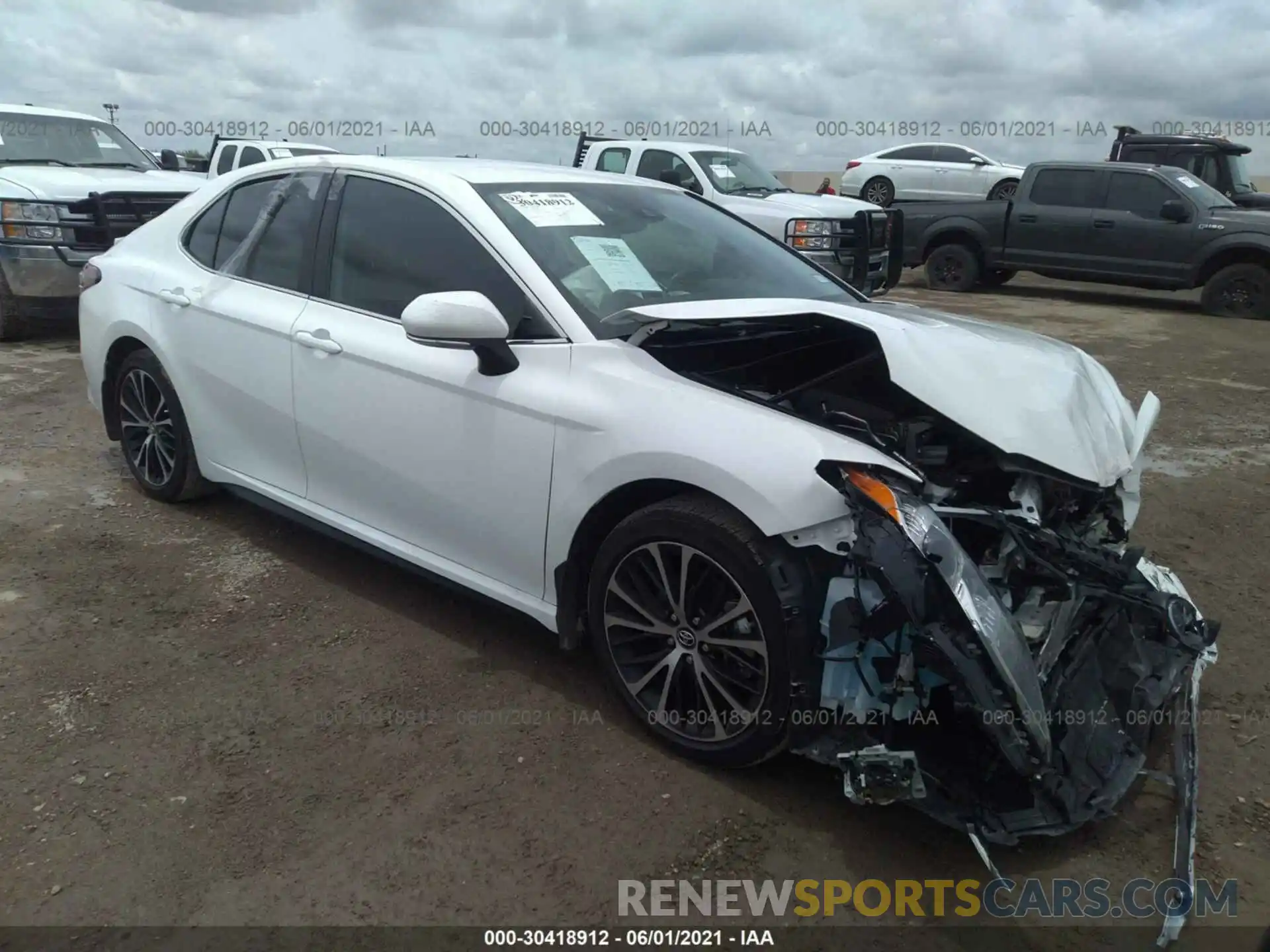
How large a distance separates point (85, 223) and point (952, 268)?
36.7 feet

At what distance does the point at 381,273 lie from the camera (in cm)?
362

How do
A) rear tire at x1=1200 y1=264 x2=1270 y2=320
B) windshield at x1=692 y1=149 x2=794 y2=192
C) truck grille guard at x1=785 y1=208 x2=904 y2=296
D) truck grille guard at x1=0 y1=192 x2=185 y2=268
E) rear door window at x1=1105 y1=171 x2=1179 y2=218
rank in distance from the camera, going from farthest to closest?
1. rear door window at x1=1105 y1=171 x2=1179 y2=218
2. rear tire at x1=1200 y1=264 x2=1270 y2=320
3. windshield at x1=692 y1=149 x2=794 y2=192
4. truck grille guard at x1=785 y1=208 x2=904 y2=296
5. truck grille guard at x1=0 y1=192 x2=185 y2=268

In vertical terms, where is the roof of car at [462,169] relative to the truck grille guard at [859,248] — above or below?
above

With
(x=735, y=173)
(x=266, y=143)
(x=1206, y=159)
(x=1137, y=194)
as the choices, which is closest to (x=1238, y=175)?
(x=1206, y=159)

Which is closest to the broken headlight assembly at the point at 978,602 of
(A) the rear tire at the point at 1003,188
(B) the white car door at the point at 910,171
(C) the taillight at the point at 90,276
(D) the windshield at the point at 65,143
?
(C) the taillight at the point at 90,276

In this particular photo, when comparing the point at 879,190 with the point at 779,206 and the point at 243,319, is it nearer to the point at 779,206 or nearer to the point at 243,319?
the point at 779,206

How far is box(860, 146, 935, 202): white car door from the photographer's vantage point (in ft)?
65.7

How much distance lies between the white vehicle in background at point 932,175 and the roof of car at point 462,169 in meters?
17.1

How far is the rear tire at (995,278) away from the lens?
14586 millimetres

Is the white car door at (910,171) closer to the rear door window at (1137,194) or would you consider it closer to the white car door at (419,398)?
the rear door window at (1137,194)

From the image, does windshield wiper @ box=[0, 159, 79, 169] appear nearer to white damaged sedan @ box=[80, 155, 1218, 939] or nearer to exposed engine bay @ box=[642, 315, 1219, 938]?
white damaged sedan @ box=[80, 155, 1218, 939]

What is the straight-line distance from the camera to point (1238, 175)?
51.4ft

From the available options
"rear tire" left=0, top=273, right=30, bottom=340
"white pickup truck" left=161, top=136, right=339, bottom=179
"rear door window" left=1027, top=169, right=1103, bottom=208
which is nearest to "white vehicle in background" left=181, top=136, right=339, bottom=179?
"white pickup truck" left=161, top=136, right=339, bottom=179

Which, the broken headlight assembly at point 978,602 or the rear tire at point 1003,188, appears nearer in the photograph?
the broken headlight assembly at point 978,602
